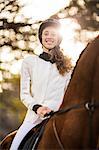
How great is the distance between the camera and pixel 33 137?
3914 mm

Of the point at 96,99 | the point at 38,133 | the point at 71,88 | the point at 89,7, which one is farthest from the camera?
the point at 89,7

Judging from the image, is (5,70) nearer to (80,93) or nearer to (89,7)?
(89,7)

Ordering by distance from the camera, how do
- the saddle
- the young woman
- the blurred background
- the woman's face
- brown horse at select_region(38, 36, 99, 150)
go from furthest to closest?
the blurred background → the woman's face → the young woman → the saddle → brown horse at select_region(38, 36, 99, 150)

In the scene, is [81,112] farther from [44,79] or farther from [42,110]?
[44,79]

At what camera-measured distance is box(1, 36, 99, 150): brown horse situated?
11.0ft

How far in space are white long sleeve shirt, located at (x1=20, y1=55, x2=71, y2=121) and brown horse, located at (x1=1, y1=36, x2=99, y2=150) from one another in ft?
1.63

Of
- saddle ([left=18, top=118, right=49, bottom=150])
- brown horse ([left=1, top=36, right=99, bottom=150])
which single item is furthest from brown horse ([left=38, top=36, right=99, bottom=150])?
saddle ([left=18, top=118, right=49, bottom=150])

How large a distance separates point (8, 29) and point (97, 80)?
18.0 ft

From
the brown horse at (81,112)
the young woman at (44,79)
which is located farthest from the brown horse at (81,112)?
the young woman at (44,79)

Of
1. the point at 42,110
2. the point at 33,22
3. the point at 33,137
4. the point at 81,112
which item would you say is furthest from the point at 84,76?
the point at 33,22

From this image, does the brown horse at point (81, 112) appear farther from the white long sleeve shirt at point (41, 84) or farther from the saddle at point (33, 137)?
the white long sleeve shirt at point (41, 84)

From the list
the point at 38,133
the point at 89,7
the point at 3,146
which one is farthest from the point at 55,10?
the point at 38,133

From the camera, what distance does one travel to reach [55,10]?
9.36 meters

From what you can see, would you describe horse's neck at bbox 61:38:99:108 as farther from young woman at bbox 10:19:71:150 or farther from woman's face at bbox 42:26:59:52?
woman's face at bbox 42:26:59:52
